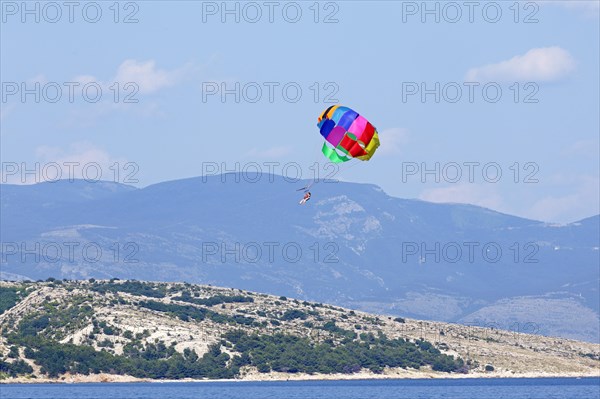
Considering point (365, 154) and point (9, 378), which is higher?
point (365, 154)

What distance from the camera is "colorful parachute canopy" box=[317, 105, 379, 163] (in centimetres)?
11588

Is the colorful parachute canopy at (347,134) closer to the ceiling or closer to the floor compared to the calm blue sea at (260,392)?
closer to the ceiling

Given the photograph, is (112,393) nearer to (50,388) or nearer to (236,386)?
(50,388)

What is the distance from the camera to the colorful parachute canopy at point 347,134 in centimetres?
11588

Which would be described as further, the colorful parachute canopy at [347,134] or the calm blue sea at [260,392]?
the calm blue sea at [260,392]

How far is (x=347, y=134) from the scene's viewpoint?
117 meters

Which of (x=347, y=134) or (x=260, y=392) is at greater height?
(x=347, y=134)

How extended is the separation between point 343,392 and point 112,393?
32003 millimetres

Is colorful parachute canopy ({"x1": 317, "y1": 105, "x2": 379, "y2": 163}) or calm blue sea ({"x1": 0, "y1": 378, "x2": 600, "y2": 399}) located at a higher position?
colorful parachute canopy ({"x1": 317, "y1": 105, "x2": 379, "y2": 163})

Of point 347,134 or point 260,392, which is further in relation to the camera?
point 260,392

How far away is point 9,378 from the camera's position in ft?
628

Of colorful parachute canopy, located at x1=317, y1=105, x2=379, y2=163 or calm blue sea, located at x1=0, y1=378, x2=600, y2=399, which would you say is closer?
colorful parachute canopy, located at x1=317, y1=105, x2=379, y2=163

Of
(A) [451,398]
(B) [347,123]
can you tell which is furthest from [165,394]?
(B) [347,123]

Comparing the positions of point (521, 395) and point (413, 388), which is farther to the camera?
point (413, 388)
